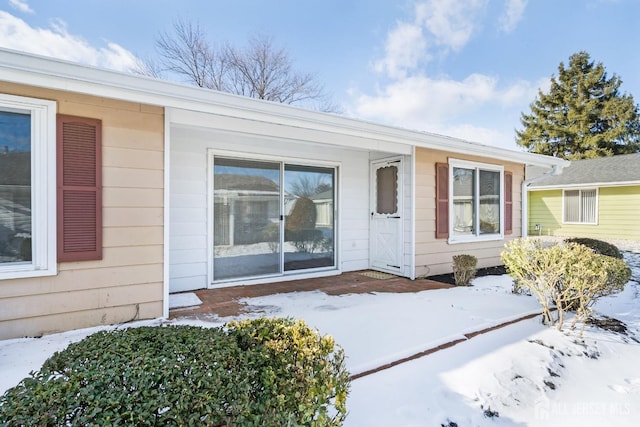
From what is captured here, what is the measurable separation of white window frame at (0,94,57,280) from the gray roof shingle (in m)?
14.3

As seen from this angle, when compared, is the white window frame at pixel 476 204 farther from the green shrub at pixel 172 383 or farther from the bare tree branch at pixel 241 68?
the bare tree branch at pixel 241 68

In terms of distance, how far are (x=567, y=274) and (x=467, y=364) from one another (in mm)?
1613

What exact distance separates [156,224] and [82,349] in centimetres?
228

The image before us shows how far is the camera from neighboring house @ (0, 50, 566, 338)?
297 centimetres

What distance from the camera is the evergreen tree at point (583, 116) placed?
20.2 m

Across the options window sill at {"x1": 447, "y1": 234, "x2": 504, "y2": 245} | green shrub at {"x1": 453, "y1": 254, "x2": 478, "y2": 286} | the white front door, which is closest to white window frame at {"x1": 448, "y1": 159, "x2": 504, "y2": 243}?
window sill at {"x1": 447, "y1": 234, "x2": 504, "y2": 245}

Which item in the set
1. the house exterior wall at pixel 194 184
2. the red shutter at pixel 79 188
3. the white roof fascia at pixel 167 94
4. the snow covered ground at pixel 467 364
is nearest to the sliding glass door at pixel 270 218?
the house exterior wall at pixel 194 184

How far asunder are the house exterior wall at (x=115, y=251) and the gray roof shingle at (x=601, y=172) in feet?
44.5

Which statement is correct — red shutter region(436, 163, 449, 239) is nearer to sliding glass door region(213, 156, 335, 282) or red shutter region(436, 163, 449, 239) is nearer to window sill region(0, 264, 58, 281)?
sliding glass door region(213, 156, 335, 282)

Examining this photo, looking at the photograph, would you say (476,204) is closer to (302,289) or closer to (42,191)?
(302,289)

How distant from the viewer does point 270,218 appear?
531 centimetres

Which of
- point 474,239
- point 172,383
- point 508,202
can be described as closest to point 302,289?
point 474,239

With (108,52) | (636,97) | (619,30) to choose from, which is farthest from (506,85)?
(108,52)

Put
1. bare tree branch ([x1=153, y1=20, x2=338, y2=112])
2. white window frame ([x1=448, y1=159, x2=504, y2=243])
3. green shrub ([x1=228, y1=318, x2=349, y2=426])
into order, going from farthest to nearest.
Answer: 1. bare tree branch ([x1=153, y1=20, x2=338, y2=112])
2. white window frame ([x1=448, y1=159, x2=504, y2=243])
3. green shrub ([x1=228, y1=318, x2=349, y2=426])
